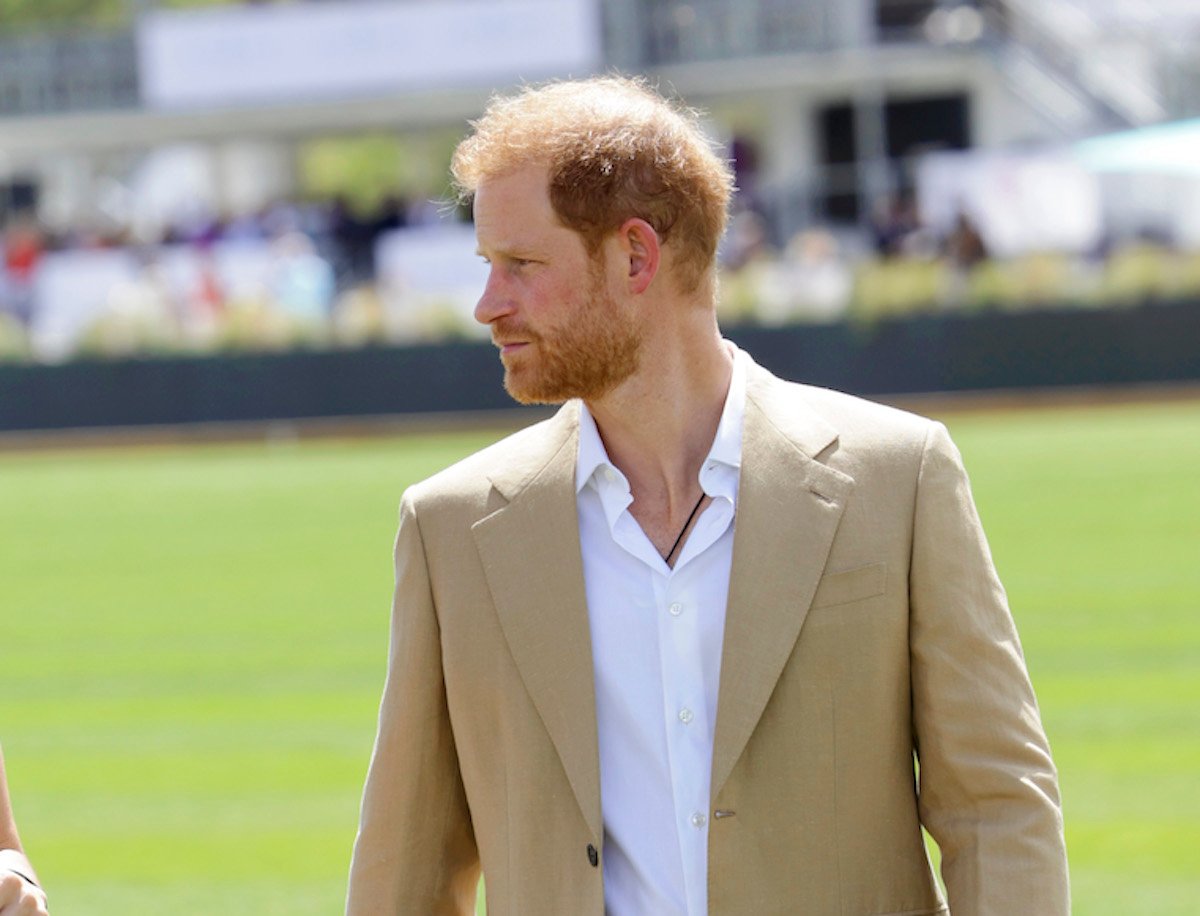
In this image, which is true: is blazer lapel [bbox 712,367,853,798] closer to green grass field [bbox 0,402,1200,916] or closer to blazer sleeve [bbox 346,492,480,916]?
blazer sleeve [bbox 346,492,480,916]

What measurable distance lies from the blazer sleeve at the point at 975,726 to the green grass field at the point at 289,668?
4119 mm

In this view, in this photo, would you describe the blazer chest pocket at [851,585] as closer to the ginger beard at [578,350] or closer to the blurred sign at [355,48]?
the ginger beard at [578,350]

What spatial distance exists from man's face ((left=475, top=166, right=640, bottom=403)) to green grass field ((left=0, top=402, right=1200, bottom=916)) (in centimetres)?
440

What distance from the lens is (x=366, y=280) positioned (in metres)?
33.3

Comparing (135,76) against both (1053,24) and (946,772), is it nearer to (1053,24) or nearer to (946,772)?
(1053,24)

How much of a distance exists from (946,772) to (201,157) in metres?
41.8

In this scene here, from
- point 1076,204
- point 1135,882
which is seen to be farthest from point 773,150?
point 1135,882

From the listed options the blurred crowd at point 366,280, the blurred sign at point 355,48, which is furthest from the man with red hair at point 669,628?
the blurred sign at point 355,48

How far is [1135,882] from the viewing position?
7281 mm

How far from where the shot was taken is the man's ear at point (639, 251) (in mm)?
3121

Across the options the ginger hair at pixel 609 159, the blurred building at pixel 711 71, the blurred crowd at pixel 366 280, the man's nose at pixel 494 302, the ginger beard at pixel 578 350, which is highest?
the ginger hair at pixel 609 159

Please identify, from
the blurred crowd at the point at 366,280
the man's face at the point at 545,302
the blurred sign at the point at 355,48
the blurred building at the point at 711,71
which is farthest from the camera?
the blurred sign at the point at 355,48

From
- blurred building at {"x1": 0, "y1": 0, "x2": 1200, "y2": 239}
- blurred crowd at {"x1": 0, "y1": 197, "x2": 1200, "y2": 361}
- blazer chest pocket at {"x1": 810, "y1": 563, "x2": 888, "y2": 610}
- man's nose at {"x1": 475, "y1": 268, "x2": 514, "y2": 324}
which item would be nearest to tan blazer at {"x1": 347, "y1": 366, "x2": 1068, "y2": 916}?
blazer chest pocket at {"x1": 810, "y1": 563, "x2": 888, "y2": 610}

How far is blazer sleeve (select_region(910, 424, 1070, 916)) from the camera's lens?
119 inches
